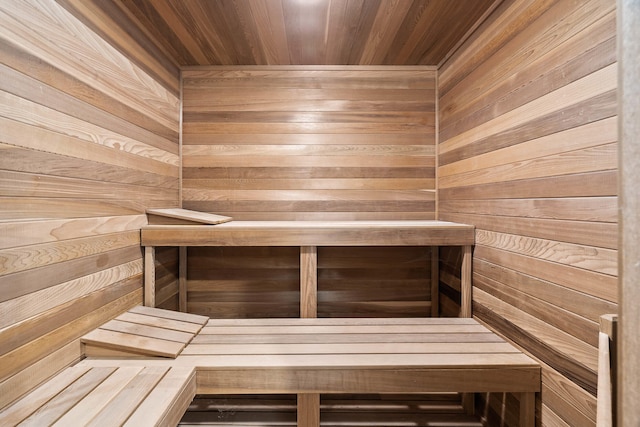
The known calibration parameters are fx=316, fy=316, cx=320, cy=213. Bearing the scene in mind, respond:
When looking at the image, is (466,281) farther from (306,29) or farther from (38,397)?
(38,397)

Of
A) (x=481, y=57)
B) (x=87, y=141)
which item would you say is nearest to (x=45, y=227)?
(x=87, y=141)

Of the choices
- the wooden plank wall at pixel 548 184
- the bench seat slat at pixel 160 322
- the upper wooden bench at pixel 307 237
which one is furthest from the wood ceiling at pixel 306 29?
the bench seat slat at pixel 160 322

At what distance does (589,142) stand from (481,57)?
3.34ft

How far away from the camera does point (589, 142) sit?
1.14 meters

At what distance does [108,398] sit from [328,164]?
1.94 metres

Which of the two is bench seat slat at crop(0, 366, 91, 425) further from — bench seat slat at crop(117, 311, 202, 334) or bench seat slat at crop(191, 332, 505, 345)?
bench seat slat at crop(191, 332, 505, 345)

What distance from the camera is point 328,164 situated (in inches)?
100

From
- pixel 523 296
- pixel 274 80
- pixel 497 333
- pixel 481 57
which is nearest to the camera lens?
pixel 523 296

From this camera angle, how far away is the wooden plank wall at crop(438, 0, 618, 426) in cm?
110

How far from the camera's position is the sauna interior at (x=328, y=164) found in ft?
3.75

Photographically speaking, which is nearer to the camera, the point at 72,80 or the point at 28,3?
the point at 28,3

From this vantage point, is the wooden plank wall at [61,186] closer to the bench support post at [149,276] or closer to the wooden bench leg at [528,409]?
the bench support post at [149,276]

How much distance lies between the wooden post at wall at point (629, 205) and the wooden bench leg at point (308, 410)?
110 centimetres

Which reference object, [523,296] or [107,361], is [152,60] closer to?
[107,361]
